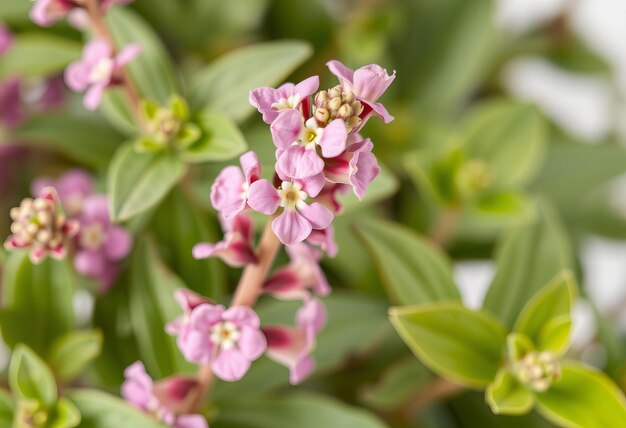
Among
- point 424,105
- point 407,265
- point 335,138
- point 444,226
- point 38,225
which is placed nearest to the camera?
point 335,138

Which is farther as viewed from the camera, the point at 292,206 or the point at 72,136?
the point at 72,136

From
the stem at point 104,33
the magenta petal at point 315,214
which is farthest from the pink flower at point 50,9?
the magenta petal at point 315,214

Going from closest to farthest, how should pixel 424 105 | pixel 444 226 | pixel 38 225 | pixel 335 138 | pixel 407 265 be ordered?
pixel 335 138 < pixel 38 225 < pixel 407 265 < pixel 444 226 < pixel 424 105

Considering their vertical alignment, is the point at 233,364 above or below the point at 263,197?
below

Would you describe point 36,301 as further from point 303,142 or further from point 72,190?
point 303,142

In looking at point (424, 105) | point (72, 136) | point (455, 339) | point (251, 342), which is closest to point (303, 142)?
point (251, 342)

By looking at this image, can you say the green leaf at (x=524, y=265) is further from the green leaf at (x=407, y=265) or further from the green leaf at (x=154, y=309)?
the green leaf at (x=154, y=309)

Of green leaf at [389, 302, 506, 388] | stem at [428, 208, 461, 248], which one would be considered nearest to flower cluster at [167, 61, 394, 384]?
green leaf at [389, 302, 506, 388]
